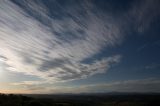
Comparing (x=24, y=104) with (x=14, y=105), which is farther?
(x=24, y=104)

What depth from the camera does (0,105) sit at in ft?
163

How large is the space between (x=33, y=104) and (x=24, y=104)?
3.08 metres

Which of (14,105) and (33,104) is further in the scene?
(33,104)

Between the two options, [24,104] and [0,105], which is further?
[24,104]

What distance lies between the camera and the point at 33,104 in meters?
58.5

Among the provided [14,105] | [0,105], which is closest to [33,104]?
[14,105]

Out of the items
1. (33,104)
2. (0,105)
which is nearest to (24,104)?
(33,104)

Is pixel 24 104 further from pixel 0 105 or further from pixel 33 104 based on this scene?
pixel 0 105

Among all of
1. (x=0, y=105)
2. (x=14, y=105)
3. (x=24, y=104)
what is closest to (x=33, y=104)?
(x=24, y=104)

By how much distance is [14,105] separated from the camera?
173 ft

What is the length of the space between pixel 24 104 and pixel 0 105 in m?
8.58

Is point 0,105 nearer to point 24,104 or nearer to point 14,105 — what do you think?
point 14,105

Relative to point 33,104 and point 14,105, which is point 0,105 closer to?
point 14,105

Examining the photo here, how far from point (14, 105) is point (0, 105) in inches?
167
